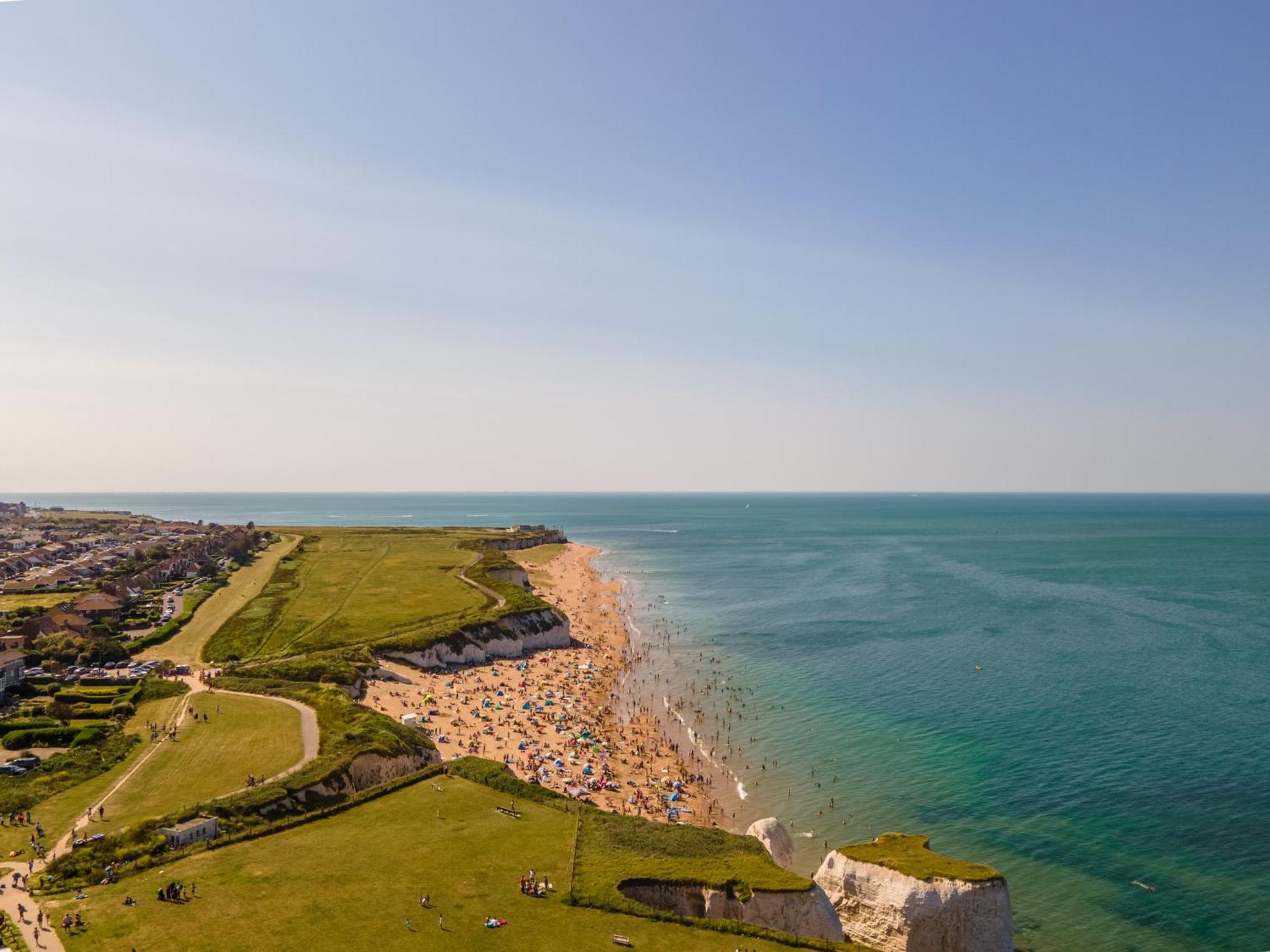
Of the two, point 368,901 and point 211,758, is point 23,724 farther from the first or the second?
point 368,901

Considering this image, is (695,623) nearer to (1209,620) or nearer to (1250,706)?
(1250,706)

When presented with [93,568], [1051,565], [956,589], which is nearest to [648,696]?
[956,589]

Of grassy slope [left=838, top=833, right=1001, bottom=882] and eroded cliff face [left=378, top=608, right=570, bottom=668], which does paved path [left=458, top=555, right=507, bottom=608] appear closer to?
eroded cliff face [left=378, top=608, right=570, bottom=668]

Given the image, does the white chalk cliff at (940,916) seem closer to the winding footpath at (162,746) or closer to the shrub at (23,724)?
the winding footpath at (162,746)

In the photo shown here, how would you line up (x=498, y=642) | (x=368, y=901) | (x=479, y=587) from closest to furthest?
(x=368, y=901), (x=498, y=642), (x=479, y=587)

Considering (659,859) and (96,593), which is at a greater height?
(96,593)

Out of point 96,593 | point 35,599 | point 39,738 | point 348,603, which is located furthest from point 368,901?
point 35,599

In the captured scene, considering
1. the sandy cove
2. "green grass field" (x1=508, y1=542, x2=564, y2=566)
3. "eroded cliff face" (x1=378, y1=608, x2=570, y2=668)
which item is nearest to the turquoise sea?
the sandy cove

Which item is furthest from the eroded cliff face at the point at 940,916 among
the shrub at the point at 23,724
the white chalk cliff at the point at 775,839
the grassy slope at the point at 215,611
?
the grassy slope at the point at 215,611
